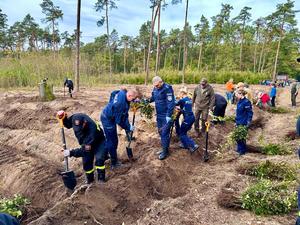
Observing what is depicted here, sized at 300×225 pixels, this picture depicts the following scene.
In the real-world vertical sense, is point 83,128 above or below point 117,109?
below

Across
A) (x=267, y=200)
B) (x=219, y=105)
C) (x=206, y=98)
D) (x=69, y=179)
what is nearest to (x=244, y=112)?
(x=206, y=98)

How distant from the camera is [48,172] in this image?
6504 mm

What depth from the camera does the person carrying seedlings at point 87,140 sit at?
4.88m

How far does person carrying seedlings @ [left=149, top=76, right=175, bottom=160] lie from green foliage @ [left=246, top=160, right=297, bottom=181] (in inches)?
72.5

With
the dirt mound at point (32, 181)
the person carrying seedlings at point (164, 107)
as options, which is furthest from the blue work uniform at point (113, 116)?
the dirt mound at point (32, 181)

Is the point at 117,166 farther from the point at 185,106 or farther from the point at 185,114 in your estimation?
the point at 185,106

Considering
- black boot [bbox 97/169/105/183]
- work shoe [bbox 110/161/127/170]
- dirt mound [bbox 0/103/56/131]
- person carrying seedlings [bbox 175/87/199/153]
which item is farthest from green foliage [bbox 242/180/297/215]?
dirt mound [bbox 0/103/56/131]

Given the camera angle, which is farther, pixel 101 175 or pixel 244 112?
pixel 244 112

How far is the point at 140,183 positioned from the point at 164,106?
1.96 meters

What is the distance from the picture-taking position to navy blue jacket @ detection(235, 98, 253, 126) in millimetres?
6680

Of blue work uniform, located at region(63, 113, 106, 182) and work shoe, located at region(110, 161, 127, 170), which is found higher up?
blue work uniform, located at region(63, 113, 106, 182)

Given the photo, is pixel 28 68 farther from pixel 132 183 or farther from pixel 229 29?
pixel 229 29

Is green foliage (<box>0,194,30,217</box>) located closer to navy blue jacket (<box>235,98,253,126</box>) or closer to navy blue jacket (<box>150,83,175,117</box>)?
navy blue jacket (<box>150,83,175,117</box>)

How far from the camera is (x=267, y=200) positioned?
4.38m
